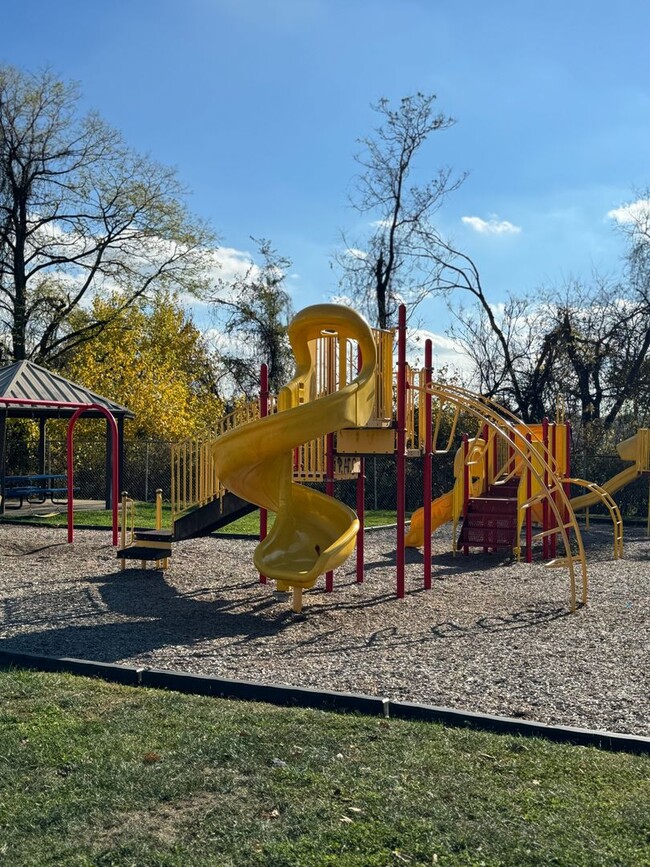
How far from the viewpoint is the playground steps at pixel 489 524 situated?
13797 mm

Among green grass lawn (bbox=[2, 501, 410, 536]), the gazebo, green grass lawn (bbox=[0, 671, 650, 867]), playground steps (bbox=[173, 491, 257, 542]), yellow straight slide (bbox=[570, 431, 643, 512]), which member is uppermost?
the gazebo

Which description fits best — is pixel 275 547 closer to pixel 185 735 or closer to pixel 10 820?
pixel 185 735

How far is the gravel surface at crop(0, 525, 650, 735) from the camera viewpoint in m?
6.21

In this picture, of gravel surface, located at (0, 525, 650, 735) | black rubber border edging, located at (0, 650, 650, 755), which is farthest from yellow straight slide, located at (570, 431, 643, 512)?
black rubber border edging, located at (0, 650, 650, 755)

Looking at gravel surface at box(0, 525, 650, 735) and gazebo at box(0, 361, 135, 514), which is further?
gazebo at box(0, 361, 135, 514)

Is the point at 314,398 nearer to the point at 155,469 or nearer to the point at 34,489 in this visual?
the point at 34,489

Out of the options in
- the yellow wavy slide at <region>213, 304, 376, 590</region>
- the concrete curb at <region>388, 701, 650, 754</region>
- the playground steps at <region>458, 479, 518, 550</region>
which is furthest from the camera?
the playground steps at <region>458, 479, 518, 550</region>

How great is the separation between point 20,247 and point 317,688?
2718 cm

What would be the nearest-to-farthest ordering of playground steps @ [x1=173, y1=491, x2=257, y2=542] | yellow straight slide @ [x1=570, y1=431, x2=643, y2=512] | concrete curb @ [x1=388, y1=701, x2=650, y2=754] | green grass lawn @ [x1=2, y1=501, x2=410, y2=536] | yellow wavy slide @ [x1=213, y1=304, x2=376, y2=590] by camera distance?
concrete curb @ [x1=388, y1=701, x2=650, y2=754], yellow wavy slide @ [x1=213, y1=304, x2=376, y2=590], playground steps @ [x1=173, y1=491, x2=257, y2=542], green grass lawn @ [x1=2, y1=501, x2=410, y2=536], yellow straight slide @ [x1=570, y1=431, x2=643, y2=512]

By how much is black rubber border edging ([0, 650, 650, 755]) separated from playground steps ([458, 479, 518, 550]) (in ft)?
27.3

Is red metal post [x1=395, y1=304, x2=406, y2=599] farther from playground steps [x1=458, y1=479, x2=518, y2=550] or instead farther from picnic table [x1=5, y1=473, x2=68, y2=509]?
picnic table [x1=5, y1=473, x2=68, y2=509]

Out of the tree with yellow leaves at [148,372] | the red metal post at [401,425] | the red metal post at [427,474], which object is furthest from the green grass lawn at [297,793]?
the tree with yellow leaves at [148,372]

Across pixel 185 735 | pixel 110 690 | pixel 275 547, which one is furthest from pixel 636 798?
pixel 275 547

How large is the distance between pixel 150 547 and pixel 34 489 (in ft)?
30.8
